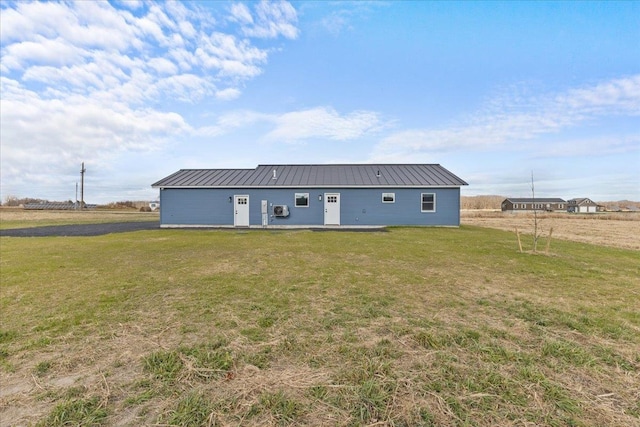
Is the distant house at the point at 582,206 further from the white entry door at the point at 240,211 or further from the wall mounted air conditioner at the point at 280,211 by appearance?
the white entry door at the point at 240,211

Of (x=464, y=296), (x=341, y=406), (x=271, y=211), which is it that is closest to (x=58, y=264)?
(x=341, y=406)

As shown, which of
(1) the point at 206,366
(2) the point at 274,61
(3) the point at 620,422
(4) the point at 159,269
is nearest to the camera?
(3) the point at 620,422

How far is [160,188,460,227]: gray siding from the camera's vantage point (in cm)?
1831

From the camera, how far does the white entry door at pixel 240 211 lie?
61.1 feet

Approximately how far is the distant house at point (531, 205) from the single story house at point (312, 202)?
65.8 metres

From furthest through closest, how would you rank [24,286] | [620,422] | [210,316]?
[24,286]
[210,316]
[620,422]

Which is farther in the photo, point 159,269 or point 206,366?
point 159,269

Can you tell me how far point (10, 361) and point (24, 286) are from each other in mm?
3545

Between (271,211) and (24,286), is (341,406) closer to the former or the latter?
(24,286)

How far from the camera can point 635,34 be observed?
11.0 m

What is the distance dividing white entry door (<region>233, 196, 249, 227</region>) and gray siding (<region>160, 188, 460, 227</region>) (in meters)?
0.24

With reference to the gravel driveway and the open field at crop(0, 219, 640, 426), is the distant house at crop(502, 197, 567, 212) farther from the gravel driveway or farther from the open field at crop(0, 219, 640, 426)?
the gravel driveway

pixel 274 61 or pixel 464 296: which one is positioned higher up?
pixel 274 61

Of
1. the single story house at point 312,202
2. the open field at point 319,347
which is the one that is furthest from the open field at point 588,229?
the open field at point 319,347
